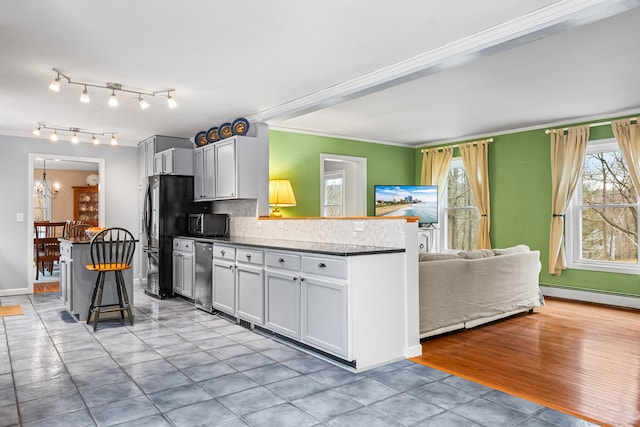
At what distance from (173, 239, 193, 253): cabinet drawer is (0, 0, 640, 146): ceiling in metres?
1.58

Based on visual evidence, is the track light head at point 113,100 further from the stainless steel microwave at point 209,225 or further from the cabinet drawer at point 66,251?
the stainless steel microwave at point 209,225

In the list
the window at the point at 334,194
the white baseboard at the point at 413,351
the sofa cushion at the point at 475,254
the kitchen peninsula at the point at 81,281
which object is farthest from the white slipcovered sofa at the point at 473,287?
the window at the point at 334,194

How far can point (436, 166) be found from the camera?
8016mm

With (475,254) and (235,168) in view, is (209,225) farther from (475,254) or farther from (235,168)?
(475,254)

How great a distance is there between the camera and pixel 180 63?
376 centimetres

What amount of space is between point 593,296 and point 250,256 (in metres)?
4.61

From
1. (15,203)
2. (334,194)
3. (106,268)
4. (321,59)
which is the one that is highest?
(321,59)

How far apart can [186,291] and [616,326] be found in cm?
491

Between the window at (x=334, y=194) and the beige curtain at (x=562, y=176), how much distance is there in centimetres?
335

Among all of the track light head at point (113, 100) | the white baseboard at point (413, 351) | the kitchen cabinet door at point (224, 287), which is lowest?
the white baseboard at point (413, 351)

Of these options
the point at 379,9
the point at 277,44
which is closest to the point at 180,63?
the point at 277,44

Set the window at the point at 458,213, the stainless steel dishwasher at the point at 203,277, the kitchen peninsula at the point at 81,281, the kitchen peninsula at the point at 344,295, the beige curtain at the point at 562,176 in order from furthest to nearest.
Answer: the window at the point at 458,213, the beige curtain at the point at 562,176, the stainless steel dishwasher at the point at 203,277, the kitchen peninsula at the point at 81,281, the kitchen peninsula at the point at 344,295

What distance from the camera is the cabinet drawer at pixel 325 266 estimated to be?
3.29 metres

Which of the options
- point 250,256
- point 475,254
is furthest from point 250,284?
point 475,254
